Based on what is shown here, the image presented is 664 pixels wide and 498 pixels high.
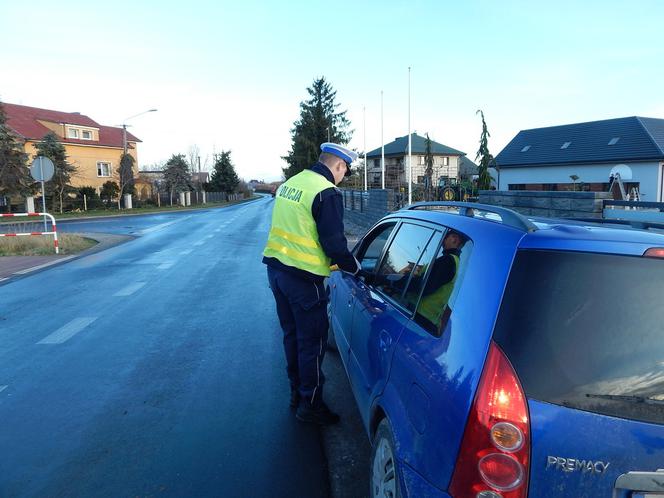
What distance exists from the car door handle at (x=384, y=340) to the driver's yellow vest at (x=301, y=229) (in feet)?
3.17

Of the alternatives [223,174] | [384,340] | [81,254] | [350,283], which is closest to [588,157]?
[81,254]

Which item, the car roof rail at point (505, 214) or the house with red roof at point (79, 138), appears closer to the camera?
the car roof rail at point (505, 214)

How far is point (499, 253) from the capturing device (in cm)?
189

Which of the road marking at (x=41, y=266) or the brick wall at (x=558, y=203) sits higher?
the brick wall at (x=558, y=203)

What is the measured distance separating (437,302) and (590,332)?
653 mm

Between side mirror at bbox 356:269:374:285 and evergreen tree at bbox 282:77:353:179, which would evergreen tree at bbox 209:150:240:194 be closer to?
evergreen tree at bbox 282:77:353:179

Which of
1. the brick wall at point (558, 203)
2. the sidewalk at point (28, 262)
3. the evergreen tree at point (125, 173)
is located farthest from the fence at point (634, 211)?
the evergreen tree at point (125, 173)

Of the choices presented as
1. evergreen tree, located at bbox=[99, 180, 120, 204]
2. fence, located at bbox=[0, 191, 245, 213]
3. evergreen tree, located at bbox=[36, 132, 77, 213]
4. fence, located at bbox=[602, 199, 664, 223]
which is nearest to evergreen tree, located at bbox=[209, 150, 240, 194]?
fence, located at bbox=[0, 191, 245, 213]

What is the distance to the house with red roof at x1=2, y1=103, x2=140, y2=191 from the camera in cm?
4422

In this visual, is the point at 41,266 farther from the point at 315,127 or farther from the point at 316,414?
the point at 315,127

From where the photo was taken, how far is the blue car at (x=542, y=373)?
159 cm

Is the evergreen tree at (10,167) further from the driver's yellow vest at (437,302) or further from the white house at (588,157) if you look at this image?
the driver's yellow vest at (437,302)

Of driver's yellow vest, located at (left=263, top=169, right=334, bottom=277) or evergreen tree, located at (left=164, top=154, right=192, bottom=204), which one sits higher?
evergreen tree, located at (left=164, top=154, right=192, bottom=204)

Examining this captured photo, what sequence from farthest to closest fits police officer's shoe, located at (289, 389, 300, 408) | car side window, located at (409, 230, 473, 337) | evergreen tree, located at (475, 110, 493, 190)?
evergreen tree, located at (475, 110, 493, 190), police officer's shoe, located at (289, 389, 300, 408), car side window, located at (409, 230, 473, 337)
